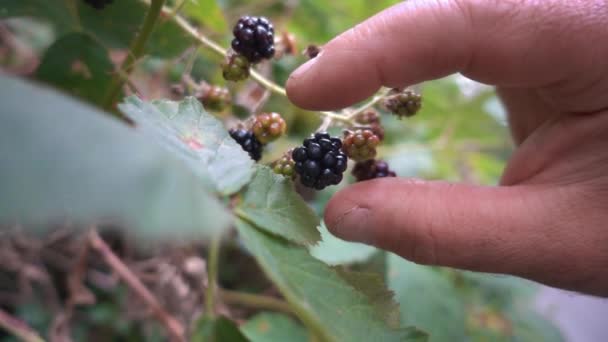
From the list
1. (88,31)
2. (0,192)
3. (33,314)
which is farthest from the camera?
(33,314)

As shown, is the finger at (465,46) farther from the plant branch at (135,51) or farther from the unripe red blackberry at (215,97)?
the plant branch at (135,51)

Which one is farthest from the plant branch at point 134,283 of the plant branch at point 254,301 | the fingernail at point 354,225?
the fingernail at point 354,225

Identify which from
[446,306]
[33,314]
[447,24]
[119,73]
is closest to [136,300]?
[33,314]

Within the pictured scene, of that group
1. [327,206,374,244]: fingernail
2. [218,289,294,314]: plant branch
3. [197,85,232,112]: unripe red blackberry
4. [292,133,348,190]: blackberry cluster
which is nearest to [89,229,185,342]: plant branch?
[218,289,294,314]: plant branch

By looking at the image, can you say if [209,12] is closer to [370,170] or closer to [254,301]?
[370,170]

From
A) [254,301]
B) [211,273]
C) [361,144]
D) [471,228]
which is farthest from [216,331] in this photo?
[254,301]

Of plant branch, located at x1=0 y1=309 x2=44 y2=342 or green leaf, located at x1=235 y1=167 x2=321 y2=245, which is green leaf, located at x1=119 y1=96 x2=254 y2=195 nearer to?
green leaf, located at x1=235 y1=167 x2=321 y2=245

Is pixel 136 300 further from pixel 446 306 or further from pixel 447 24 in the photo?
pixel 447 24
